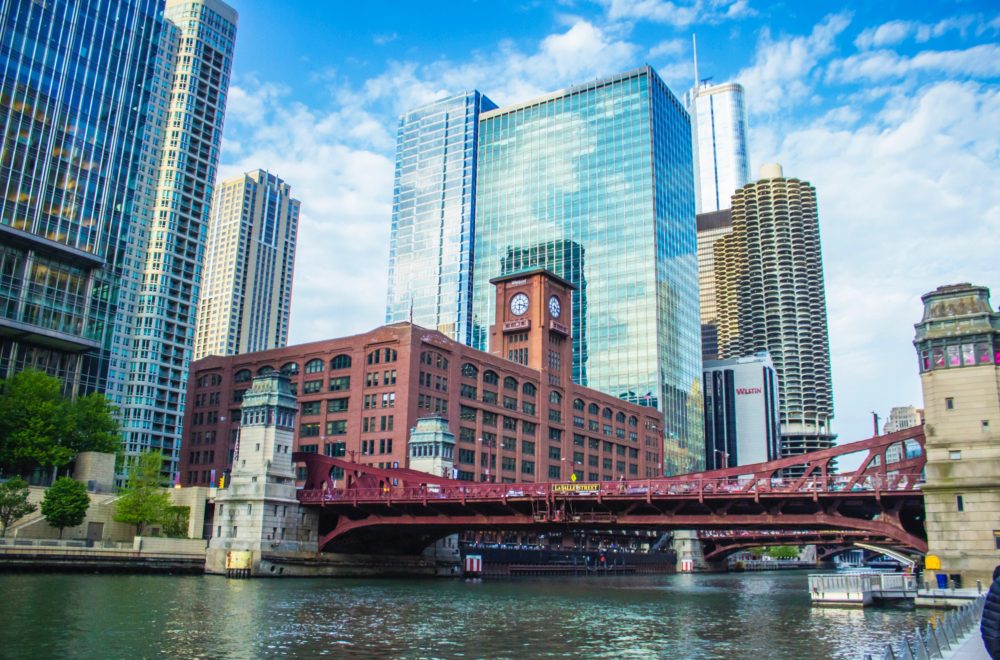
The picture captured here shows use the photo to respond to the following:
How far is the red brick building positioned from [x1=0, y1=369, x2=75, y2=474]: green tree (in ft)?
101

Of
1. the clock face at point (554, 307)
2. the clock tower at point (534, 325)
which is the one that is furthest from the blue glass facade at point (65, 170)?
the clock face at point (554, 307)

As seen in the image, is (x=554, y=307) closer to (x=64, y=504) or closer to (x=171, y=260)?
(x=171, y=260)

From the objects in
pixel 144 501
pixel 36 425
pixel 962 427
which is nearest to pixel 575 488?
pixel 962 427

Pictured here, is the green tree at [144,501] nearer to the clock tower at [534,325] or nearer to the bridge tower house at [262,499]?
the bridge tower house at [262,499]

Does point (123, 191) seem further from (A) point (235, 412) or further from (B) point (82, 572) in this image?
(B) point (82, 572)

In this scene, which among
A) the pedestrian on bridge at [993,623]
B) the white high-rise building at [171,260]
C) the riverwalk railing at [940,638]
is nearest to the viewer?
Result: the pedestrian on bridge at [993,623]

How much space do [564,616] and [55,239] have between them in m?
83.2

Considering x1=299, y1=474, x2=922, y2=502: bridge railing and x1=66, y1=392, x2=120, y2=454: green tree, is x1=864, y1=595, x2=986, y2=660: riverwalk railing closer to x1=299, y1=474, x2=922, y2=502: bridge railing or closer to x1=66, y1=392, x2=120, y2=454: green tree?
x1=299, y1=474, x2=922, y2=502: bridge railing

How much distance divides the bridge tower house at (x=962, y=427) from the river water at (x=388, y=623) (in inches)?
229

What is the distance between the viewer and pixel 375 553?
95250 mm

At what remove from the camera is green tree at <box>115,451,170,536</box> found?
86188 millimetres

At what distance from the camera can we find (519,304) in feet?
520

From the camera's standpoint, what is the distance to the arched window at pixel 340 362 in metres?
129

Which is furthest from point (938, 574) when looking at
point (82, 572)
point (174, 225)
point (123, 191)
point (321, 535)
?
point (174, 225)
